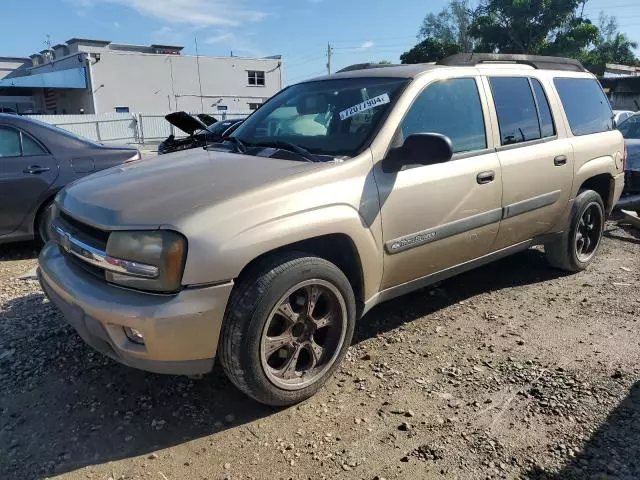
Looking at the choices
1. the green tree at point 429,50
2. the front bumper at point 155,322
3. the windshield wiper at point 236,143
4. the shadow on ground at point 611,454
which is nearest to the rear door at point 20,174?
the windshield wiper at point 236,143

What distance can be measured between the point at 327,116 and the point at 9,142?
3.92 m

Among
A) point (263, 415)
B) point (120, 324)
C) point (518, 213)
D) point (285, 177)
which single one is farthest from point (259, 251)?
point (518, 213)

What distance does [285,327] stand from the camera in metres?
3.01

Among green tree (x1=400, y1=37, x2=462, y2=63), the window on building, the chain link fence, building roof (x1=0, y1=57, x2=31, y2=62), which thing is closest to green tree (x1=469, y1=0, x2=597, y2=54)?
green tree (x1=400, y1=37, x2=462, y2=63)

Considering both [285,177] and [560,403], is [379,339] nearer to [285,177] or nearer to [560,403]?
[560,403]

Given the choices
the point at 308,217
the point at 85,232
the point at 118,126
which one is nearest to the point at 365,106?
the point at 308,217

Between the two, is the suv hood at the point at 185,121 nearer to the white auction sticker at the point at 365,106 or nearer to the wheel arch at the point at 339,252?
the white auction sticker at the point at 365,106

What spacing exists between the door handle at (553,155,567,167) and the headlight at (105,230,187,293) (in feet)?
10.9

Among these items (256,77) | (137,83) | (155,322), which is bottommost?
(155,322)

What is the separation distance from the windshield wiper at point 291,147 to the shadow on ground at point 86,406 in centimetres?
137

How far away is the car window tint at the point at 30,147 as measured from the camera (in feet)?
19.2

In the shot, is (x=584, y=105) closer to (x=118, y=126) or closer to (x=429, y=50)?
(x=118, y=126)

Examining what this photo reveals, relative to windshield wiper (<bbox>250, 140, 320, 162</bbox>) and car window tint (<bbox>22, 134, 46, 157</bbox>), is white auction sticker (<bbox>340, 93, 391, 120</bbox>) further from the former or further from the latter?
car window tint (<bbox>22, 134, 46, 157</bbox>)

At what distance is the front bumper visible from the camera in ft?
8.39
